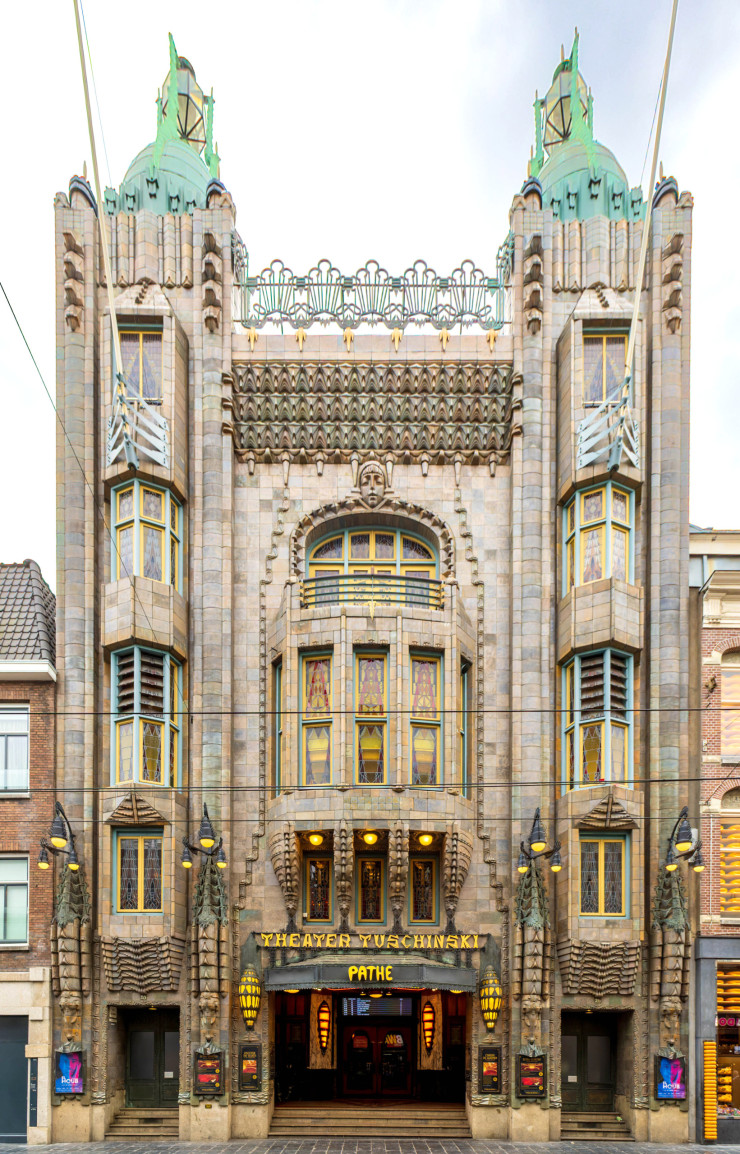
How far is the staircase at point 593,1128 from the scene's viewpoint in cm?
2320

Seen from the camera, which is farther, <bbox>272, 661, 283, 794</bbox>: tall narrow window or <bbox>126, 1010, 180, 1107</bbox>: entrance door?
<bbox>272, 661, 283, 794</bbox>: tall narrow window

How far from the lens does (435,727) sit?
2456cm

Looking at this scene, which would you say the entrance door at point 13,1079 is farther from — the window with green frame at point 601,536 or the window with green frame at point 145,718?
the window with green frame at point 601,536

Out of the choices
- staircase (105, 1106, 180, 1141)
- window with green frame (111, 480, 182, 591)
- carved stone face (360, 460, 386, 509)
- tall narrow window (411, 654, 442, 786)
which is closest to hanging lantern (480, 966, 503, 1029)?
tall narrow window (411, 654, 442, 786)

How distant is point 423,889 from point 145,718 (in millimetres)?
8190

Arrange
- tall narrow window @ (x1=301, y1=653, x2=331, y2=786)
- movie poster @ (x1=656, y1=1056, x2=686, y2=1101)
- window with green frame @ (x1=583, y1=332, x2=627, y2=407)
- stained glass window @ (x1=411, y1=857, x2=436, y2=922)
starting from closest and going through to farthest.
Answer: movie poster @ (x1=656, y1=1056, x2=686, y2=1101) < tall narrow window @ (x1=301, y1=653, x2=331, y2=786) < stained glass window @ (x1=411, y1=857, x2=436, y2=922) < window with green frame @ (x1=583, y1=332, x2=627, y2=407)

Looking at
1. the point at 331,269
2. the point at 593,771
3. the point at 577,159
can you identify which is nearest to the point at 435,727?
the point at 593,771

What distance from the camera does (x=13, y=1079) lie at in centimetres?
2347

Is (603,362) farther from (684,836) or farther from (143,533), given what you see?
(143,533)

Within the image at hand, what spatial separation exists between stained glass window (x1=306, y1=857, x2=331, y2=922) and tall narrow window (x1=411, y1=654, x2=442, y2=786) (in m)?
3.28

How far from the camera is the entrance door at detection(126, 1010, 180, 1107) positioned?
24281 millimetres

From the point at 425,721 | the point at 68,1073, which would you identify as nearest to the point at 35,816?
the point at 68,1073

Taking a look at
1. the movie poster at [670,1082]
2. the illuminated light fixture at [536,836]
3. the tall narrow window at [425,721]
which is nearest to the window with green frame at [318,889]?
the tall narrow window at [425,721]

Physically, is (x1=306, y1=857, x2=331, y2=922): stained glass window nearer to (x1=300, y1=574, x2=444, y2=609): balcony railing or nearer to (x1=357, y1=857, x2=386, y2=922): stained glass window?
(x1=357, y1=857, x2=386, y2=922): stained glass window
